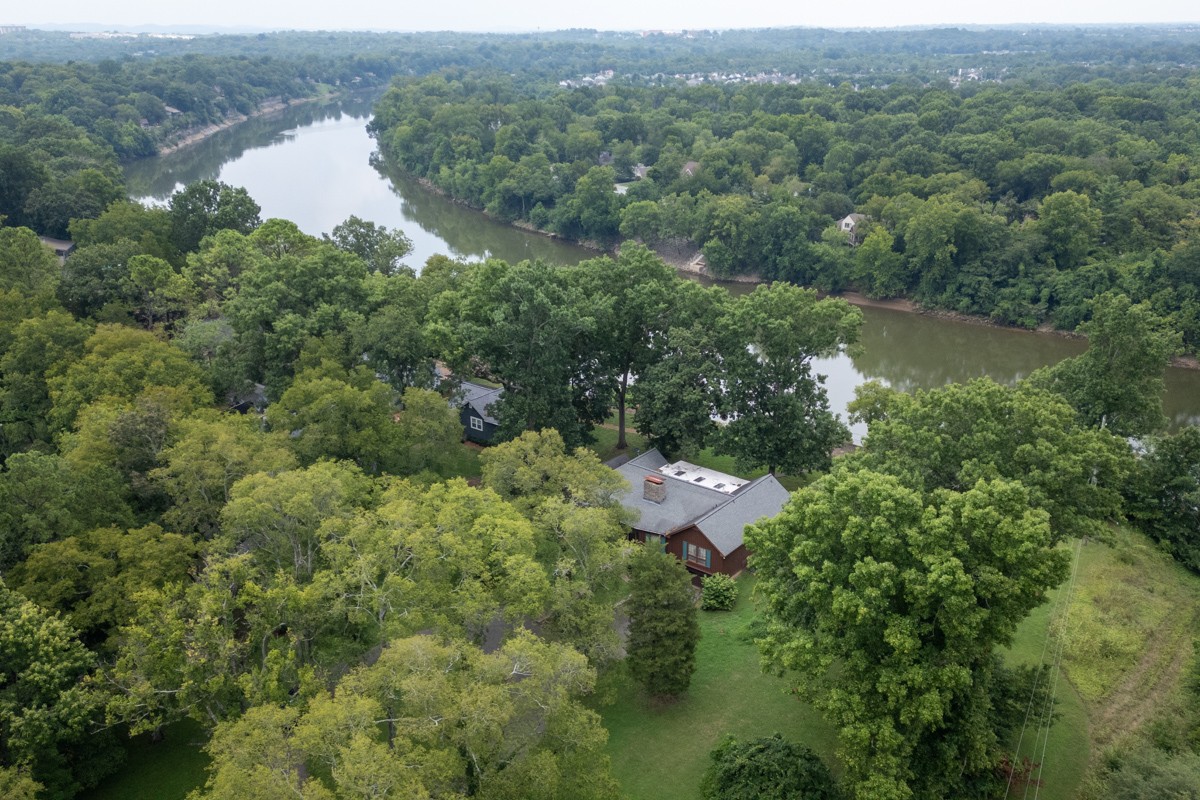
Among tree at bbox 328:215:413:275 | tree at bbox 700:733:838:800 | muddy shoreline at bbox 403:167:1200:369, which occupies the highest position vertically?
tree at bbox 328:215:413:275

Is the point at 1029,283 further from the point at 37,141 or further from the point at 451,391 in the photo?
the point at 37,141

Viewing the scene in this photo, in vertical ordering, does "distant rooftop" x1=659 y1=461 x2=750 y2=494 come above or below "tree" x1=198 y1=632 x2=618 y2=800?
below

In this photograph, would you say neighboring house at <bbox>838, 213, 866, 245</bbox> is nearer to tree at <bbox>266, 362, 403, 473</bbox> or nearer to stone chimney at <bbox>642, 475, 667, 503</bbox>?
stone chimney at <bbox>642, 475, 667, 503</bbox>

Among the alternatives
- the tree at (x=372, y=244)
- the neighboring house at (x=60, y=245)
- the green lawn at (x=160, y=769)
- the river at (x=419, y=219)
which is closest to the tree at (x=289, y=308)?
the tree at (x=372, y=244)

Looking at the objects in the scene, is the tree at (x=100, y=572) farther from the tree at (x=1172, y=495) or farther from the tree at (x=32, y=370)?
the tree at (x=1172, y=495)

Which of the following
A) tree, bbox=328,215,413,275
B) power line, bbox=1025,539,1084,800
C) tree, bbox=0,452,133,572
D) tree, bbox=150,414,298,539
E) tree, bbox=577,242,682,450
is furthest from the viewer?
tree, bbox=328,215,413,275

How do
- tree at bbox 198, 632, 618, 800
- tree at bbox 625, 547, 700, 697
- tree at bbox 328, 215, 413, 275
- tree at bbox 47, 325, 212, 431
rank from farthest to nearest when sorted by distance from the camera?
tree at bbox 328, 215, 413, 275
tree at bbox 47, 325, 212, 431
tree at bbox 625, 547, 700, 697
tree at bbox 198, 632, 618, 800

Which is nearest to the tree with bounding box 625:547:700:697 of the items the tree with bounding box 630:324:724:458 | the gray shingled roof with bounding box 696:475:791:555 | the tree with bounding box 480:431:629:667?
the tree with bounding box 480:431:629:667
